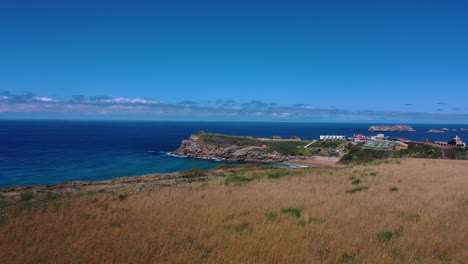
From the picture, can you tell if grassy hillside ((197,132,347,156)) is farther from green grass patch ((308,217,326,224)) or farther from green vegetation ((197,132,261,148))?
green grass patch ((308,217,326,224))

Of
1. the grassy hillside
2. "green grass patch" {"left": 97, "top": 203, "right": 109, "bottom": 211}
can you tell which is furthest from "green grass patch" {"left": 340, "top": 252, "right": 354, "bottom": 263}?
the grassy hillside

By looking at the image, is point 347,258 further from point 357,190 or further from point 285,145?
point 285,145

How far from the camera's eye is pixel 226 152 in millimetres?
108000

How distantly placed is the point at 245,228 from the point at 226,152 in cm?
9775

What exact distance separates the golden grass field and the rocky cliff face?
3233 inches

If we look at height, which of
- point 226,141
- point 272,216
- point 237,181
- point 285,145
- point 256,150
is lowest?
point 256,150

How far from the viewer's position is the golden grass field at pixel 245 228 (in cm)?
787

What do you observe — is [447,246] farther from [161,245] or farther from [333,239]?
[161,245]

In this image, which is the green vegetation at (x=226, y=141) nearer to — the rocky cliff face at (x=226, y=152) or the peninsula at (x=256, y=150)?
the peninsula at (x=256, y=150)

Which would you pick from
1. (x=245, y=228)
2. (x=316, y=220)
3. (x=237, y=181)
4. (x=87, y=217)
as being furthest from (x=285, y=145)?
(x=245, y=228)

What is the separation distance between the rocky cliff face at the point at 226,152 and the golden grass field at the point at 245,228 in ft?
269

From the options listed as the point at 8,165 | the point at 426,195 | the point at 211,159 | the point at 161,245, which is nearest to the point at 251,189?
the point at 426,195

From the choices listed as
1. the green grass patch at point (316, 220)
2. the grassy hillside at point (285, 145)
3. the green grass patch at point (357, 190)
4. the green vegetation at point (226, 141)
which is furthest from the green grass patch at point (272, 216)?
the green vegetation at point (226, 141)

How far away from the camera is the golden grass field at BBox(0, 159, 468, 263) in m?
7.87
